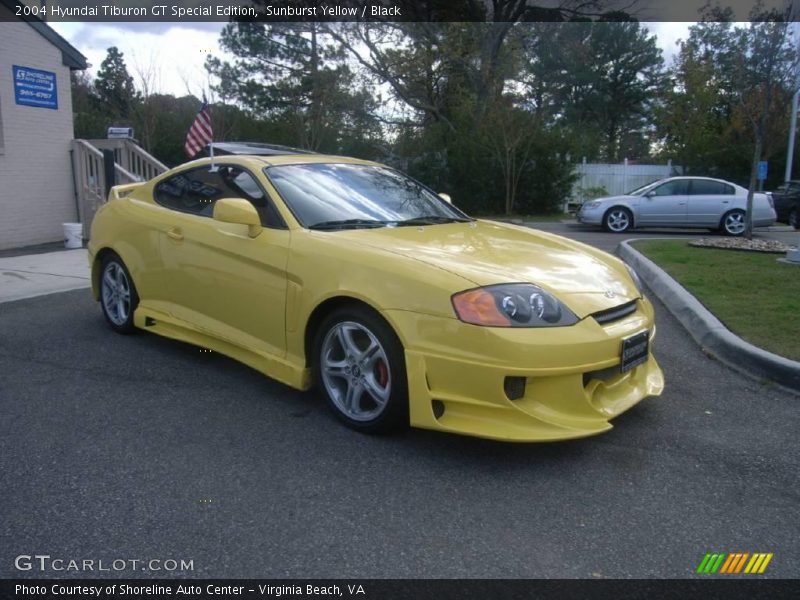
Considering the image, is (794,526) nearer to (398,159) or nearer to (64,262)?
(64,262)

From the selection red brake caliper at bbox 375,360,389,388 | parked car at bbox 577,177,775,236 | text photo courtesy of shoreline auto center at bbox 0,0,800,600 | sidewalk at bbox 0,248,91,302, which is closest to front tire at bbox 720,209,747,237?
parked car at bbox 577,177,775,236

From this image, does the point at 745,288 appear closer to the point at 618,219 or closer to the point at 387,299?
the point at 387,299

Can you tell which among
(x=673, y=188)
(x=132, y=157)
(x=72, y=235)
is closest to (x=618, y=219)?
(x=673, y=188)

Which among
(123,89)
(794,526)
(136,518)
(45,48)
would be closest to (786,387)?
(794,526)

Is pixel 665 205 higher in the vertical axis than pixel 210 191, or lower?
lower

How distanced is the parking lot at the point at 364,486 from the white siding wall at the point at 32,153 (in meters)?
7.92

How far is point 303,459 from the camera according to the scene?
11.2 feet

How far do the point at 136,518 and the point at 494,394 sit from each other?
1616 millimetres

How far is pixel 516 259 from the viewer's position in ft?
12.6

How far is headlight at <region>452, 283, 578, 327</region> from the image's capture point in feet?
10.7

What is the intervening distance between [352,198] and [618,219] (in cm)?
1319

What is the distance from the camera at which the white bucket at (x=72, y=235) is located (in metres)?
11.2

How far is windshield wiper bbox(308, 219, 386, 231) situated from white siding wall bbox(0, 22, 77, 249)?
912 centimetres
